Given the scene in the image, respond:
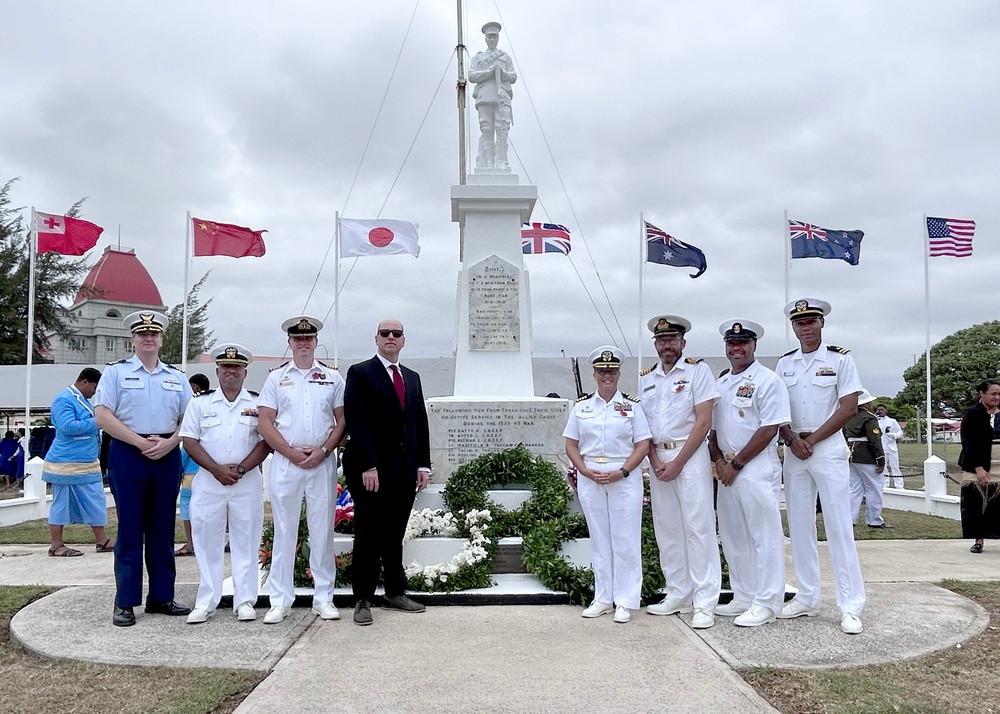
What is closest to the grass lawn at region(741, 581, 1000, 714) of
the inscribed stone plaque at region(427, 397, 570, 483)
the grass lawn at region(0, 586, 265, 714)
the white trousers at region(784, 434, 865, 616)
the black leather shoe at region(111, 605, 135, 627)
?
the white trousers at region(784, 434, 865, 616)

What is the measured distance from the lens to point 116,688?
3.69m

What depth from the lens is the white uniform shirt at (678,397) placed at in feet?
16.1

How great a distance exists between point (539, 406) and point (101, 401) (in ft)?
12.2

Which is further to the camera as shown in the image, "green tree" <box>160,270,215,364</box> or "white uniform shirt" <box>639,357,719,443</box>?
"green tree" <box>160,270,215,364</box>

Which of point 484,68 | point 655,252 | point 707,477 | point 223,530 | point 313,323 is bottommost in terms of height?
point 223,530

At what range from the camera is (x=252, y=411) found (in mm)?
5125

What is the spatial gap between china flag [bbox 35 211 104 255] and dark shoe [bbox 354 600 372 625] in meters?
10.2

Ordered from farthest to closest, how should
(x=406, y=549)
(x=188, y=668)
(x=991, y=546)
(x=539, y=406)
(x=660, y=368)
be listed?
(x=991, y=546) → (x=539, y=406) → (x=406, y=549) → (x=660, y=368) → (x=188, y=668)

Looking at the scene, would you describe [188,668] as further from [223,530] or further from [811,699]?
[811,699]

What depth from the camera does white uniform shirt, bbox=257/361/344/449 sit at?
16.6 feet

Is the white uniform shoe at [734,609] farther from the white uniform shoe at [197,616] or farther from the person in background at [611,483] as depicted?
the white uniform shoe at [197,616]

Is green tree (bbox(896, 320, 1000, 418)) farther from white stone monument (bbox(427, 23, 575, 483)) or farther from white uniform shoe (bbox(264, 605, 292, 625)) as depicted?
white uniform shoe (bbox(264, 605, 292, 625))

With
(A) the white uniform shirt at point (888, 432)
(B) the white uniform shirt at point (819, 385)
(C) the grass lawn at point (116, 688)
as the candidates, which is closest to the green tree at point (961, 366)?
(A) the white uniform shirt at point (888, 432)

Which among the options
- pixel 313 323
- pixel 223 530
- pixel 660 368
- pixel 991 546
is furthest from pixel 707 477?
pixel 991 546
